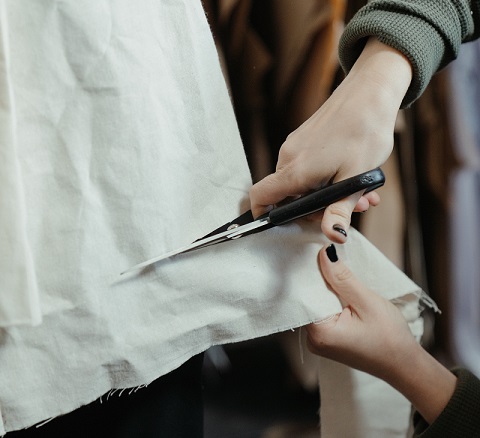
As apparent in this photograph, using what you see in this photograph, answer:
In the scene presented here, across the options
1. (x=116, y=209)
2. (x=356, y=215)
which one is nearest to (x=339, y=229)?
(x=116, y=209)

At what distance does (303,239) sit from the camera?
1.17 ft

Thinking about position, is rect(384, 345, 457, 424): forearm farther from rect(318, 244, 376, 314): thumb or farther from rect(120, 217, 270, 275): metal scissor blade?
rect(120, 217, 270, 275): metal scissor blade

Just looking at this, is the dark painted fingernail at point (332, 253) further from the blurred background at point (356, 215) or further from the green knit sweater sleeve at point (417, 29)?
the blurred background at point (356, 215)

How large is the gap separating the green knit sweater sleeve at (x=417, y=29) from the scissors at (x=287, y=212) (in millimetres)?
87

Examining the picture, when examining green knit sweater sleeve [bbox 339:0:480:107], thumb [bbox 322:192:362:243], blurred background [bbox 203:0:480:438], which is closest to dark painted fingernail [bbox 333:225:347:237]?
thumb [bbox 322:192:362:243]

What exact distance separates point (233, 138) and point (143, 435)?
20cm

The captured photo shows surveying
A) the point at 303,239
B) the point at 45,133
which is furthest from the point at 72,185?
the point at 303,239

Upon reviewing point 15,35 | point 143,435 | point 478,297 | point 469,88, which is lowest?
point 478,297

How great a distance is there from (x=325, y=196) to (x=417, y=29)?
0.13 m

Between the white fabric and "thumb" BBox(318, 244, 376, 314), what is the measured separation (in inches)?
0.6

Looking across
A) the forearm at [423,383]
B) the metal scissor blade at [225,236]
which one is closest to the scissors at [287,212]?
the metal scissor blade at [225,236]

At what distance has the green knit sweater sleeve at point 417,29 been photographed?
1.11 ft

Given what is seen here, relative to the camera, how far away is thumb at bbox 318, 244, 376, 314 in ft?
1.18

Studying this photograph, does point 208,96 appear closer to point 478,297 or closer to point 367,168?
point 367,168
